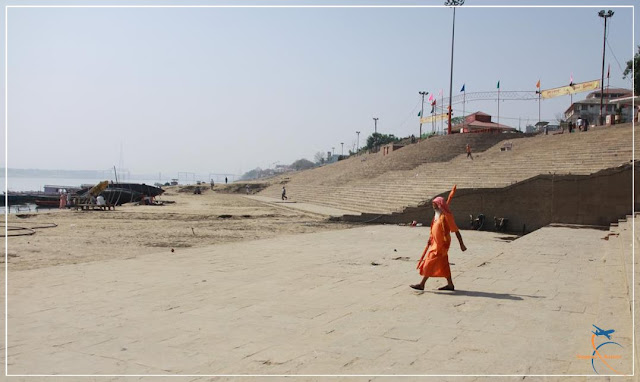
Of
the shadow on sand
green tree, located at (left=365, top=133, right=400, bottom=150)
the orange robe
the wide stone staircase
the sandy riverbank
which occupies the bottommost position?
the sandy riverbank

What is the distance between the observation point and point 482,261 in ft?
29.4

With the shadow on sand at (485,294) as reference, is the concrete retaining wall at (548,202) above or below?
above

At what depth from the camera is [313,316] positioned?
5320mm

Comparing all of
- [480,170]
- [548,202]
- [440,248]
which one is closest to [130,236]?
[440,248]

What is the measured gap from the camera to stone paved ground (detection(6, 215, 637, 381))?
388 cm

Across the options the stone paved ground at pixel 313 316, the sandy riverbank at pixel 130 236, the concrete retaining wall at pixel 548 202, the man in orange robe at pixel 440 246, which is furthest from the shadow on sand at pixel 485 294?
the concrete retaining wall at pixel 548 202

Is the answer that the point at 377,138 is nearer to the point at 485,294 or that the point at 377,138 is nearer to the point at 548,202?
the point at 548,202

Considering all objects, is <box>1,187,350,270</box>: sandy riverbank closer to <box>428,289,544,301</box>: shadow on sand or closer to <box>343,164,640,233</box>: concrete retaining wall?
<box>343,164,640,233</box>: concrete retaining wall

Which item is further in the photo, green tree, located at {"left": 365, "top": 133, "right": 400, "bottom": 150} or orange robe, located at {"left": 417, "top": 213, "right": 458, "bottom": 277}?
green tree, located at {"left": 365, "top": 133, "right": 400, "bottom": 150}

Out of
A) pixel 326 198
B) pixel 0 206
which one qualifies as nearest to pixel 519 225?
pixel 326 198

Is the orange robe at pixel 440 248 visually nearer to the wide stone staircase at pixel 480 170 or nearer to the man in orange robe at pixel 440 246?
the man in orange robe at pixel 440 246

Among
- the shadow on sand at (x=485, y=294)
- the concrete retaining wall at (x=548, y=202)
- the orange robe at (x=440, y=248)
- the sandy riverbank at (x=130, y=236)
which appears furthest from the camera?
the concrete retaining wall at (x=548, y=202)

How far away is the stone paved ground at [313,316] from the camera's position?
388cm

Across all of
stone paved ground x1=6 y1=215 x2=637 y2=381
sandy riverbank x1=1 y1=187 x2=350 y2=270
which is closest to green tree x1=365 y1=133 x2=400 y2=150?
sandy riverbank x1=1 y1=187 x2=350 y2=270
